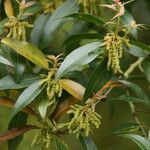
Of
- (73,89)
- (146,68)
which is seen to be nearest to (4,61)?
(73,89)

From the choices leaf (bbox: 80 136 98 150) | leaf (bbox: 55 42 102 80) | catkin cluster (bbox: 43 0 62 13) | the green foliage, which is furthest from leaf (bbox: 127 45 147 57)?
catkin cluster (bbox: 43 0 62 13)

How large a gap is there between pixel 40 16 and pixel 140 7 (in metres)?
0.65

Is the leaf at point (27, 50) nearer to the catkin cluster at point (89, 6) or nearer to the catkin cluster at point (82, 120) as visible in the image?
the catkin cluster at point (82, 120)

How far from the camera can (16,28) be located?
3.53ft

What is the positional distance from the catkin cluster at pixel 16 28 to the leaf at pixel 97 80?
0.54 ft

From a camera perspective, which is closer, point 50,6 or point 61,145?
point 61,145

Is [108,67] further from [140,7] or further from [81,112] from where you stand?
[140,7]

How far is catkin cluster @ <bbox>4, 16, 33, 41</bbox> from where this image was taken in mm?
1066

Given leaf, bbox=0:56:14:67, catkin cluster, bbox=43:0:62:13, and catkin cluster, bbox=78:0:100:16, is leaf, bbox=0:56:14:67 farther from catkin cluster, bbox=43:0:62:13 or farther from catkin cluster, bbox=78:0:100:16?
catkin cluster, bbox=43:0:62:13

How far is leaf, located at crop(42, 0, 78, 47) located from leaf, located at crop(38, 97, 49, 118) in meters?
0.27

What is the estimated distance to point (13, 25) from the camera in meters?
1.08

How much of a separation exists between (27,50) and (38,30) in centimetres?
32

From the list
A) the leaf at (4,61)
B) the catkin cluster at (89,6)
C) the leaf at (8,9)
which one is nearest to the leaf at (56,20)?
the catkin cluster at (89,6)

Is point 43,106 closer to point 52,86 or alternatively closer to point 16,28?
point 52,86
